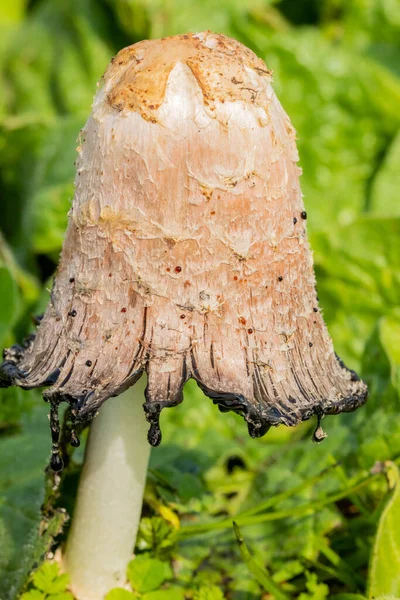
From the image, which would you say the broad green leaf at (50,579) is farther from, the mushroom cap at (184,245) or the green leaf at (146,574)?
the mushroom cap at (184,245)

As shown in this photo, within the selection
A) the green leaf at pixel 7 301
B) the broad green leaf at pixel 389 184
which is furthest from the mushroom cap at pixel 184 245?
the broad green leaf at pixel 389 184

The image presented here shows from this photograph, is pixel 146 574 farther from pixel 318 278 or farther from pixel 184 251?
pixel 318 278

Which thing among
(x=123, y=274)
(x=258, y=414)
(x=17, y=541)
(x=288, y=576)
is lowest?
(x=288, y=576)

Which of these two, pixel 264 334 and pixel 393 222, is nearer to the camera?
pixel 264 334

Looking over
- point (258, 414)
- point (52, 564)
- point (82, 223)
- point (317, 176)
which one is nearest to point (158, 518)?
point (52, 564)

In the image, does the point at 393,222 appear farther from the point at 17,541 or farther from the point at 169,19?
the point at 17,541

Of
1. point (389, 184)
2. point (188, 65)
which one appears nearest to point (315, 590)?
point (188, 65)
